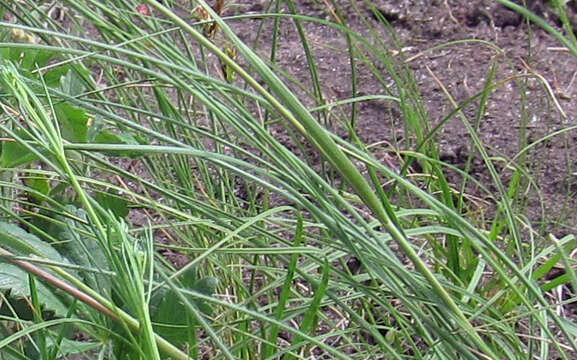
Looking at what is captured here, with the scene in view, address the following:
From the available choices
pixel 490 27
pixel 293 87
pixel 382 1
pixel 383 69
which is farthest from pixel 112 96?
pixel 490 27

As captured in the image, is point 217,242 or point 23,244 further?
point 217,242

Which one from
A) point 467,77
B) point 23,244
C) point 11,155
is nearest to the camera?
point 23,244

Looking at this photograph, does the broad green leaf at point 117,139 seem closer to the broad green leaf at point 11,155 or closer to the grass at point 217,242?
the grass at point 217,242

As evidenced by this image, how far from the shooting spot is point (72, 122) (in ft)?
3.68

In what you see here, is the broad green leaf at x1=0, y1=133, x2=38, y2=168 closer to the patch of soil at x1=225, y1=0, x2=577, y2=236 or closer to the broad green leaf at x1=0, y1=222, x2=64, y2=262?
the broad green leaf at x1=0, y1=222, x2=64, y2=262

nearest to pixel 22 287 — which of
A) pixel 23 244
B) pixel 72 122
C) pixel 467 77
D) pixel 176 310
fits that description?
pixel 23 244

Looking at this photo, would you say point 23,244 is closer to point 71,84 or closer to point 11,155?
point 11,155

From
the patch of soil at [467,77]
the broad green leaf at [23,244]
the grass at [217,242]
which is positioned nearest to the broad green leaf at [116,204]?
the grass at [217,242]

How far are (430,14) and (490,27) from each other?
0.43 ft

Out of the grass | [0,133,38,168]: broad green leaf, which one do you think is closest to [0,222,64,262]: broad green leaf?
the grass

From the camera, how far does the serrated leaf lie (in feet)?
3.58

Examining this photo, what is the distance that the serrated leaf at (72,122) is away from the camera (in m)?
1.09

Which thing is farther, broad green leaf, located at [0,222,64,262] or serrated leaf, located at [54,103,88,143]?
serrated leaf, located at [54,103,88,143]

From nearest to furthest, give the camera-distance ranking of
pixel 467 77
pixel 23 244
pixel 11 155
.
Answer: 1. pixel 23 244
2. pixel 11 155
3. pixel 467 77
